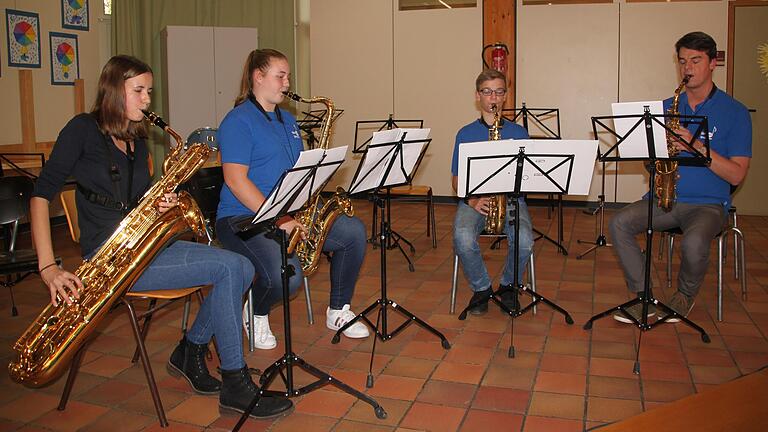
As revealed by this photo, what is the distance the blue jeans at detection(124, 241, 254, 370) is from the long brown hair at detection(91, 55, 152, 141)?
522 mm

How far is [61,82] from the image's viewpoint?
6.93 meters

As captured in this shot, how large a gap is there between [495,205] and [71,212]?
7.02 feet

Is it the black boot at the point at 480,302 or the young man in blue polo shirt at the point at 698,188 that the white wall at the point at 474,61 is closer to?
the young man in blue polo shirt at the point at 698,188

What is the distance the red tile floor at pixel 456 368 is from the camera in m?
2.67

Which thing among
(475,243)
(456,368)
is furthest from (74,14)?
(456,368)

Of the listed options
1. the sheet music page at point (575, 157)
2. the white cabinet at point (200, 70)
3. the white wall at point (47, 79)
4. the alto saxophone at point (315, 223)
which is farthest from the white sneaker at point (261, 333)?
the white cabinet at point (200, 70)

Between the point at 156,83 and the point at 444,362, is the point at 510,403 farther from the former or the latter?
the point at 156,83

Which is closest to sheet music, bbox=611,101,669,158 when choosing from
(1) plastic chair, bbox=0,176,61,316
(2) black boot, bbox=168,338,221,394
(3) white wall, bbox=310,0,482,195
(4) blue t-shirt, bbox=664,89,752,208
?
(4) blue t-shirt, bbox=664,89,752,208

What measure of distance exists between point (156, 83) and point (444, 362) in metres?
5.88

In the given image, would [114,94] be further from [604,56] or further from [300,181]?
[604,56]

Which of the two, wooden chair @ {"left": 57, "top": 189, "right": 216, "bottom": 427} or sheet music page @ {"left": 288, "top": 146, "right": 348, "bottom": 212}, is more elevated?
sheet music page @ {"left": 288, "top": 146, "right": 348, "bottom": 212}

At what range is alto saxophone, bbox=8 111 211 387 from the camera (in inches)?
95.7

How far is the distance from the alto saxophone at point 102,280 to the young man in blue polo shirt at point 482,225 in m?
1.57

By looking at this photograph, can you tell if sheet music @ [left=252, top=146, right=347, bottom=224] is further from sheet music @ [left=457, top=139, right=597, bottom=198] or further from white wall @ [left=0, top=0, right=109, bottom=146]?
white wall @ [left=0, top=0, right=109, bottom=146]
